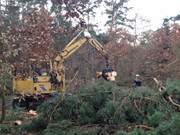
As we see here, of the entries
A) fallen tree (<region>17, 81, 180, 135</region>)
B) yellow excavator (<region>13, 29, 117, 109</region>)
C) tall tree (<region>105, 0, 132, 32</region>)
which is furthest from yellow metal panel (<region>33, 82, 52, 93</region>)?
tall tree (<region>105, 0, 132, 32</region>)

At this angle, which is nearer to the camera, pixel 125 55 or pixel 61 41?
pixel 61 41

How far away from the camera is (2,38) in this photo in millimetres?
10188

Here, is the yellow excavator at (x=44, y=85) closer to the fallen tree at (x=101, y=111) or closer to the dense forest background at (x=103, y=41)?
the dense forest background at (x=103, y=41)

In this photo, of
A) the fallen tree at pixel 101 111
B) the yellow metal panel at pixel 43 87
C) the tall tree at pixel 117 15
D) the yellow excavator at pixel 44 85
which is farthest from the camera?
the tall tree at pixel 117 15

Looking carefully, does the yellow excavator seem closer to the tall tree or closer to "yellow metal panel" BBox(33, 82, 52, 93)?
"yellow metal panel" BBox(33, 82, 52, 93)

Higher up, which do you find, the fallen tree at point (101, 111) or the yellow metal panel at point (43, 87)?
the yellow metal panel at point (43, 87)

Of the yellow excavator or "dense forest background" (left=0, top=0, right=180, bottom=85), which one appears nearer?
"dense forest background" (left=0, top=0, right=180, bottom=85)

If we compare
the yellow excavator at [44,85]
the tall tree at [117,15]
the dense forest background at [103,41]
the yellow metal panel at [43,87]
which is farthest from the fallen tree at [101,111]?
the tall tree at [117,15]

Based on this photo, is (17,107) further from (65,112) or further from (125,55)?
(125,55)

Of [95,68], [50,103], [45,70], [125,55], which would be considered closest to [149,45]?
[125,55]

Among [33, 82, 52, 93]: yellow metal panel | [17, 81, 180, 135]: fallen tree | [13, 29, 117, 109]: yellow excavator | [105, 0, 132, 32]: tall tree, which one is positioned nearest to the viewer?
[17, 81, 180, 135]: fallen tree

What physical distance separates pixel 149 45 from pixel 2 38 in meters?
35.4

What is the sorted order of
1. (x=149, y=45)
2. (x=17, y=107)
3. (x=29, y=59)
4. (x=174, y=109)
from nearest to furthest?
(x=174, y=109) < (x=29, y=59) < (x=17, y=107) < (x=149, y=45)

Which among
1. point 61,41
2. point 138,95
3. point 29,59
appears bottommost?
point 138,95
